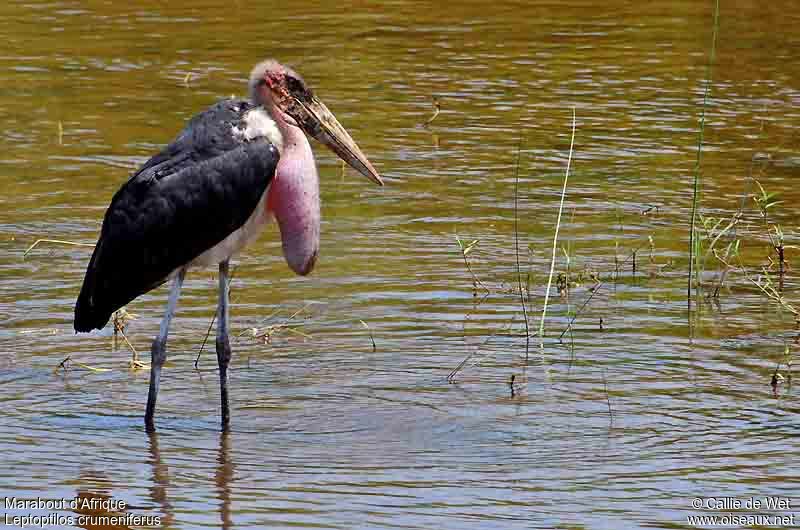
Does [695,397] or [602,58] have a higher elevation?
[695,397]

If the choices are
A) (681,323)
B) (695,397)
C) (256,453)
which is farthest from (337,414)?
(681,323)

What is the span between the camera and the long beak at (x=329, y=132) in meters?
6.52

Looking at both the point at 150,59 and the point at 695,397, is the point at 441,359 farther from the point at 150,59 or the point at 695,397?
the point at 150,59

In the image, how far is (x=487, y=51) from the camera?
1404 cm

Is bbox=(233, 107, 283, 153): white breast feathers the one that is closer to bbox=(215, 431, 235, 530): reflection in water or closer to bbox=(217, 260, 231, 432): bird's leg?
bbox=(217, 260, 231, 432): bird's leg

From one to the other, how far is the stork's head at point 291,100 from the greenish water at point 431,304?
1037 millimetres

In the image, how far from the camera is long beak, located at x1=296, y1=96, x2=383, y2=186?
652cm

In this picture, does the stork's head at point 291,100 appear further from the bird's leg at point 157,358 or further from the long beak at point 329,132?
the bird's leg at point 157,358

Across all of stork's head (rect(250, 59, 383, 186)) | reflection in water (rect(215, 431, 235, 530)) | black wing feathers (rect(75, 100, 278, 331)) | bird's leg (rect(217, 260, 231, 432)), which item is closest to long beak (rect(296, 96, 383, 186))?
stork's head (rect(250, 59, 383, 186))

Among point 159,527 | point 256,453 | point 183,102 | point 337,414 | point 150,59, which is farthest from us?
point 150,59

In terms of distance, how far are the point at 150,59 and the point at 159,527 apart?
8.79m

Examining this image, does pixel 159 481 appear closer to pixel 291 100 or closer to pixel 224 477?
pixel 224 477

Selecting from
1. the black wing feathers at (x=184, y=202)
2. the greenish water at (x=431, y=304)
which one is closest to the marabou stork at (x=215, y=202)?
the black wing feathers at (x=184, y=202)

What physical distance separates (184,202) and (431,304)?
1896mm
